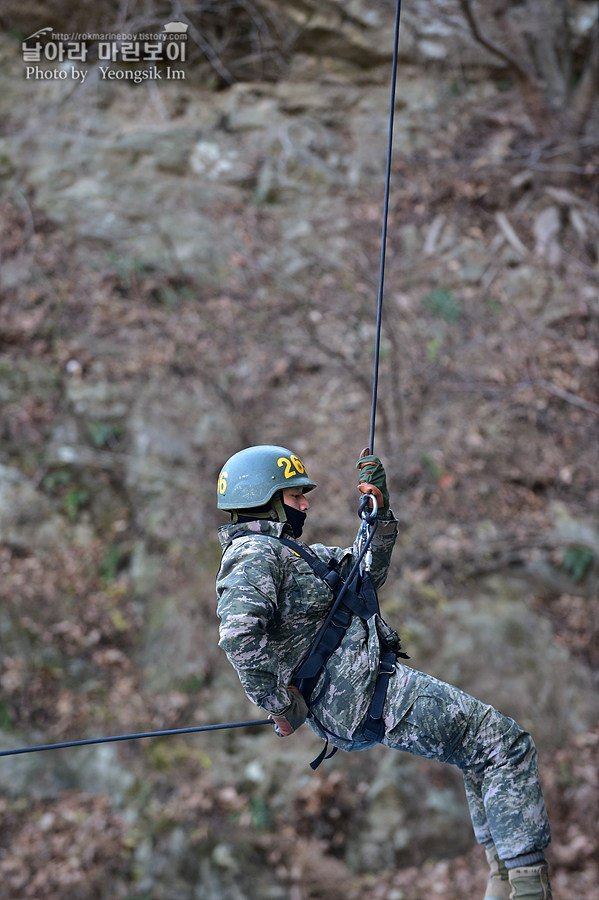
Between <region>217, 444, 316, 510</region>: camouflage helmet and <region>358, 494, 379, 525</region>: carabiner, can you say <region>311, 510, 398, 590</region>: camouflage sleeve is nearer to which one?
<region>358, 494, 379, 525</region>: carabiner

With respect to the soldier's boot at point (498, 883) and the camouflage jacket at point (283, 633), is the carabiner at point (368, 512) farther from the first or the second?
the soldier's boot at point (498, 883)

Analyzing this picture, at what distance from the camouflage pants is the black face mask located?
2.57ft

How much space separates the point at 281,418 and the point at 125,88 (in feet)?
21.0

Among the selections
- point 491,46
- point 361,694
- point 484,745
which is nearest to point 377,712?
point 361,694

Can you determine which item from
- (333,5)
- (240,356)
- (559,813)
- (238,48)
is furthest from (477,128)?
(559,813)

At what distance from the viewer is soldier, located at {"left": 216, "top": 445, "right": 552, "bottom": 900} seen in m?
3.20

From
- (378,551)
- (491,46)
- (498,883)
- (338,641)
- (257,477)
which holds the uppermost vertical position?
(491,46)

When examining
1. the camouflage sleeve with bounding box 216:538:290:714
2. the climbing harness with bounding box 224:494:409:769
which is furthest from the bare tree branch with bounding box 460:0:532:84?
the camouflage sleeve with bounding box 216:538:290:714

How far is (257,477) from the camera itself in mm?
3324

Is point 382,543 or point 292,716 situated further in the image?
point 382,543

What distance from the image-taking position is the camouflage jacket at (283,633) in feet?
9.77

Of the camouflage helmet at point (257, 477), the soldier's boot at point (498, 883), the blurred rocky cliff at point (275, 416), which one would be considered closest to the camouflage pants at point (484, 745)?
the soldier's boot at point (498, 883)

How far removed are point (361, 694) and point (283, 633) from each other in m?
0.43

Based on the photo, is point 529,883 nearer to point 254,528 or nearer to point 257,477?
point 254,528
